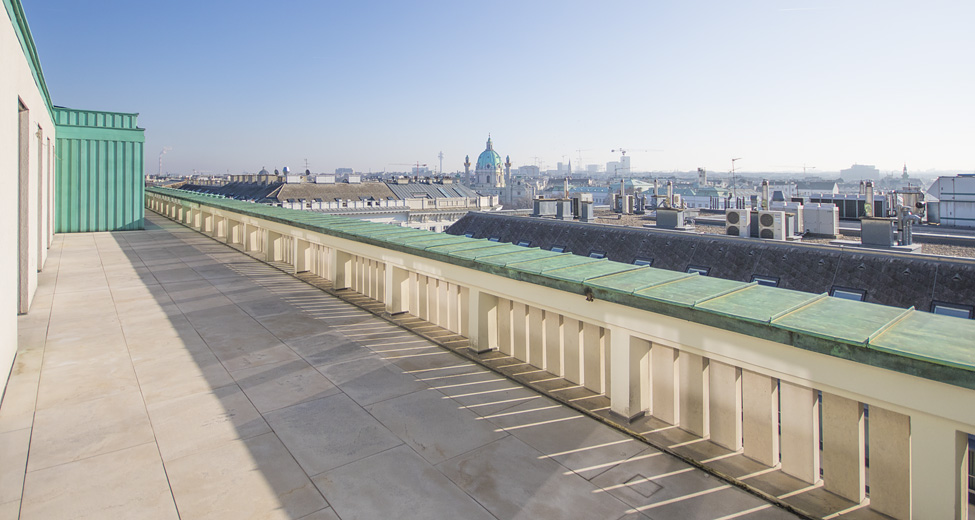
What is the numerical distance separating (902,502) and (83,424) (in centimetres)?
820

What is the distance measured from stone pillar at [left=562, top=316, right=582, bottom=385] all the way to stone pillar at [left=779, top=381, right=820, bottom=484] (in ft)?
8.42

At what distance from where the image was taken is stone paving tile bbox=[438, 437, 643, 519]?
14.7 ft

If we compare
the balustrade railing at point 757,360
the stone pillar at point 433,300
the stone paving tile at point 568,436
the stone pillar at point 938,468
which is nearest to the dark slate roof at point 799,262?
the balustrade railing at point 757,360

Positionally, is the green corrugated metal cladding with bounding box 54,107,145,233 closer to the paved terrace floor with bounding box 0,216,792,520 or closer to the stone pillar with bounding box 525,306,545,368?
the paved terrace floor with bounding box 0,216,792,520

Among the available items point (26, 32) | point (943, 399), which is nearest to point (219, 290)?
point (26, 32)

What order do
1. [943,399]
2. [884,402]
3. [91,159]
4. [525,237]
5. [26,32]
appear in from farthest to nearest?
[525,237], [91,159], [26,32], [884,402], [943,399]

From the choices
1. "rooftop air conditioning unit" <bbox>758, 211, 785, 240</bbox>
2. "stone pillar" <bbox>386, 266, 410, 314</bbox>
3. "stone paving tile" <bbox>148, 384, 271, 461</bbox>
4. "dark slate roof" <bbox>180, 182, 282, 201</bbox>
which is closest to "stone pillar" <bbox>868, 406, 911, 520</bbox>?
"stone paving tile" <bbox>148, 384, 271, 461</bbox>

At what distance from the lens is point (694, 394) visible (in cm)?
589

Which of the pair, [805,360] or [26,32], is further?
[26,32]

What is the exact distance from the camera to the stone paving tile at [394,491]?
4426mm

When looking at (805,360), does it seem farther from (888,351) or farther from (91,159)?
(91,159)

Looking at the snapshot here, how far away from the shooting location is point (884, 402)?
438 cm

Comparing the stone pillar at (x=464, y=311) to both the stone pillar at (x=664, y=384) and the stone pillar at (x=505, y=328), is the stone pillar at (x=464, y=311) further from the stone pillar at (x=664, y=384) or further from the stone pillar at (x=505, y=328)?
the stone pillar at (x=664, y=384)

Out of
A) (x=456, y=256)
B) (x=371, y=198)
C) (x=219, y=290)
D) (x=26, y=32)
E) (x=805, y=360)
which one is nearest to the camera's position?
Result: (x=805, y=360)
